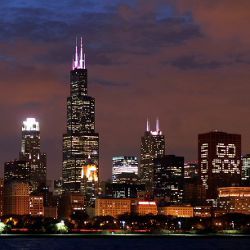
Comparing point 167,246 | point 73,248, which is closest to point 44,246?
point 73,248

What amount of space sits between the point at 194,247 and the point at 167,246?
19.6 ft

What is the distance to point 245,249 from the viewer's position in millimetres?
168000

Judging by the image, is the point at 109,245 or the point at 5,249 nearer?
the point at 5,249

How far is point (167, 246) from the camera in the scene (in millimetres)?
181625

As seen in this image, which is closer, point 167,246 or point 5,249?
point 5,249

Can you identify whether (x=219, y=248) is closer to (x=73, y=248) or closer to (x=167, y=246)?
(x=167, y=246)

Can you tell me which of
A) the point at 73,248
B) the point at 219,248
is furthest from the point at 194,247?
the point at 73,248

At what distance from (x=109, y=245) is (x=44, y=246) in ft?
43.1

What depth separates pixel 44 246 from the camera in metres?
177

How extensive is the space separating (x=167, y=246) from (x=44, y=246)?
20.5 metres

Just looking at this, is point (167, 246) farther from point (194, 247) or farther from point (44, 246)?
point (44, 246)

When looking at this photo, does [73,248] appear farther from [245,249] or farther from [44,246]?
[245,249]

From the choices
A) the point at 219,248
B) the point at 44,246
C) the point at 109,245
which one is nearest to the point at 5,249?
the point at 44,246

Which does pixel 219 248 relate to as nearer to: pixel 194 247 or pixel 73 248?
pixel 194 247
